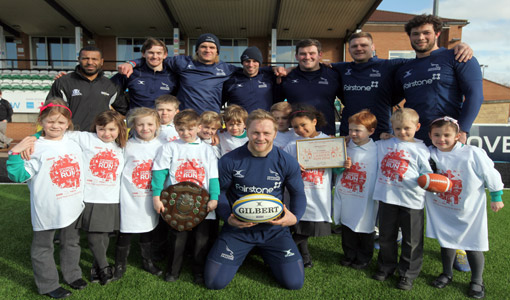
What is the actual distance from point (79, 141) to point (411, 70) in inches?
134

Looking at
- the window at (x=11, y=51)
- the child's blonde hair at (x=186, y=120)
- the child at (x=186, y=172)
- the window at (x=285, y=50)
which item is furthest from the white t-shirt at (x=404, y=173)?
the window at (x=11, y=51)

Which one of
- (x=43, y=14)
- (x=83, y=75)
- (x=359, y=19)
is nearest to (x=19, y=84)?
(x=43, y=14)

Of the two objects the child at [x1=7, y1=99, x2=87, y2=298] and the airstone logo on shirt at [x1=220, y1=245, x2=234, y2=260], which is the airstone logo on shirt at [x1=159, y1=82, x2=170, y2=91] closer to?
the child at [x1=7, y1=99, x2=87, y2=298]

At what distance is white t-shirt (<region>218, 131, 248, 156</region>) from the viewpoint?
3.37 m

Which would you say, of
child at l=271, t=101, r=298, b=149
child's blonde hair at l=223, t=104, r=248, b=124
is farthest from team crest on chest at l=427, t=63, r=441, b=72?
child's blonde hair at l=223, t=104, r=248, b=124

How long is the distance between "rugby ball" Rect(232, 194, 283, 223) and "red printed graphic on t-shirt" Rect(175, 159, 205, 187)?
0.51 metres

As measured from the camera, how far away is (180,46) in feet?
65.0

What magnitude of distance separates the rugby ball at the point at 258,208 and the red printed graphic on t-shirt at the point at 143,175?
2.99 feet

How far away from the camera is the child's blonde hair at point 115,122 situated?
2.82 m

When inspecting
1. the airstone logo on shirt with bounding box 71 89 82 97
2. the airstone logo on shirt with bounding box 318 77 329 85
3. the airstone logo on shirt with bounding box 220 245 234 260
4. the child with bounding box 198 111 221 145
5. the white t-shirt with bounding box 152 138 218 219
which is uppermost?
the airstone logo on shirt with bounding box 318 77 329 85

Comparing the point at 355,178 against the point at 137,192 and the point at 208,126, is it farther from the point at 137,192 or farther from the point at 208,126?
the point at 137,192

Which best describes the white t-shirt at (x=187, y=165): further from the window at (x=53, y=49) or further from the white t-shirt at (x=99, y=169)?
the window at (x=53, y=49)

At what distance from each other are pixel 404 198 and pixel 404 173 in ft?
0.74

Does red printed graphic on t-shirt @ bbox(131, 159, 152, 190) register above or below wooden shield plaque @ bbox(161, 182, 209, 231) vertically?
above
